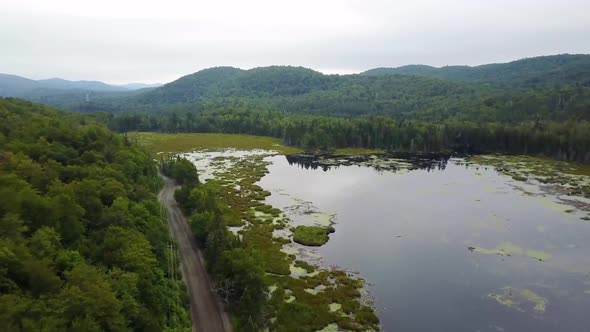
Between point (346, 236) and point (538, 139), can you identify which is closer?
point (346, 236)

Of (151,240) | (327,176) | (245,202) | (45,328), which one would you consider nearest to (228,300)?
(151,240)

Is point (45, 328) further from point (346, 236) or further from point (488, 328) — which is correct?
point (346, 236)

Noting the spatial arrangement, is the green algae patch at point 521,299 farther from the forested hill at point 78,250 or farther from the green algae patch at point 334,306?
the forested hill at point 78,250

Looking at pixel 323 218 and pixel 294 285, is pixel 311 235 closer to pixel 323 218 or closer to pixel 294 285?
pixel 323 218

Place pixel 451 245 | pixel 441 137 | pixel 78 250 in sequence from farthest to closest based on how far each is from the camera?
pixel 441 137 → pixel 451 245 → pixel 78 250

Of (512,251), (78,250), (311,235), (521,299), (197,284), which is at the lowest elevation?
(521,299)

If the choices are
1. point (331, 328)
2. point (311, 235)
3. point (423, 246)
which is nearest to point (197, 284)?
point (331, 328)

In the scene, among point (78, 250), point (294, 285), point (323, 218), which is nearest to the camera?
point (78, 250)
